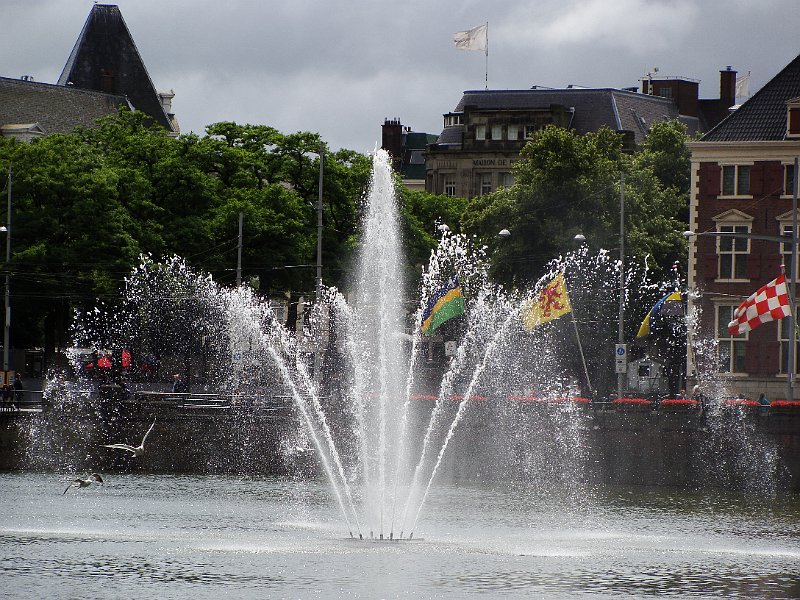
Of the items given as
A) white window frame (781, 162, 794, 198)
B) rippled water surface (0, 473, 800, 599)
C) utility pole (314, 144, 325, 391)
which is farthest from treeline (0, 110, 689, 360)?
rippled water surface (0, 473, 800, 599)

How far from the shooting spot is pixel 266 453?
6775cm

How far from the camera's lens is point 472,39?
146250 millimetres

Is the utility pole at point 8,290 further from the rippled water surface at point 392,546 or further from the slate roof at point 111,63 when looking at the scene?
the slate roof at point 111,63

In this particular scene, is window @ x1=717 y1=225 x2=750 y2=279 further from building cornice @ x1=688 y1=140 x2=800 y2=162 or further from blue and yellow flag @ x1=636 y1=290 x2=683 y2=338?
blue and yellow flag @ x1=636 y1=290 x2=683 y2=338

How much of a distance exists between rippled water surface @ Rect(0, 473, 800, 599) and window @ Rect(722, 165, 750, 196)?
79.0ft

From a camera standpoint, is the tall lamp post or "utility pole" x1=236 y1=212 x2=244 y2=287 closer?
the tall lamp post

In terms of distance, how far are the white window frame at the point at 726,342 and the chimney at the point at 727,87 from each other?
255 ft

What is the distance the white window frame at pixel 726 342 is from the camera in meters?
81.6

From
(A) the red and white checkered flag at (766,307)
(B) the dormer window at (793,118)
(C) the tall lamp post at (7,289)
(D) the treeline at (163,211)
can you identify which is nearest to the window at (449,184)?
(D) the treeline at (163,211)

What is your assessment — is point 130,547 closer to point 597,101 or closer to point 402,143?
point 597,101

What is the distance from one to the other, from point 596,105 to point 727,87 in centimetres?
1847

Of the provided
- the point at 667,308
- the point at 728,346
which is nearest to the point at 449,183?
the point at 728,346

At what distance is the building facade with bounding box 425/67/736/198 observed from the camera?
14438 centimetres

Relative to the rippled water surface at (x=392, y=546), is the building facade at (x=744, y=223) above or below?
above
